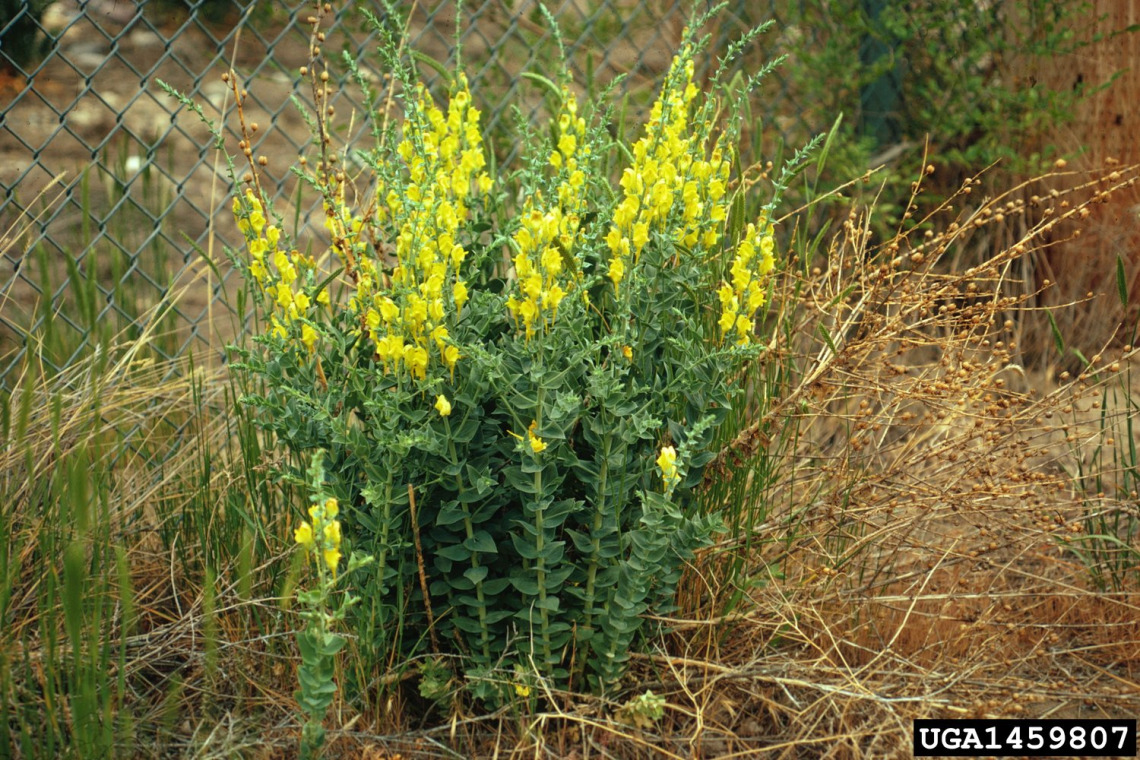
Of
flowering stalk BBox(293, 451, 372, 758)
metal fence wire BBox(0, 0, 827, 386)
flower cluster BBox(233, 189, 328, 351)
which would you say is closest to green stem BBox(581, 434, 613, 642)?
flowering stalk BBox(293, 451, 372, 758)

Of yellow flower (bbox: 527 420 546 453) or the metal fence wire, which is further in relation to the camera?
the metal fence wire

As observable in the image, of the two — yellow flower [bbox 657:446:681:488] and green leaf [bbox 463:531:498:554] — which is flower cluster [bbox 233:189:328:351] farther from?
yellow flower [bbox 657:446:681:488]

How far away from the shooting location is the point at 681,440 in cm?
168

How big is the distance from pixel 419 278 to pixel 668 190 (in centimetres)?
41

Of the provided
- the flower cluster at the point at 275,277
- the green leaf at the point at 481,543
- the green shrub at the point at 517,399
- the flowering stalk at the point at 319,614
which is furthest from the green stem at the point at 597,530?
the flower cluster at the point at 275,277

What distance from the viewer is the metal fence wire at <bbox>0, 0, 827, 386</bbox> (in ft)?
7.86

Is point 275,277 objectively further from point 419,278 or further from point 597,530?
point 597,530

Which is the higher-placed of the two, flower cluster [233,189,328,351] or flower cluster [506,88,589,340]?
flower cluster [506,88,589,340]

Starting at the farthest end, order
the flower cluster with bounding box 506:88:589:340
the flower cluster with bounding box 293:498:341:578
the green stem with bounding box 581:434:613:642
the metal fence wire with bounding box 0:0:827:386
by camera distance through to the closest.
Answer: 1. the metal fence wire with bounding box 0:0:827:386
2. the green stem with bounding box 581:434:613:642
3. the flower cluster with bounding box 506:88:589:340
4. the flower cluster with bounding box 293:498:341:578

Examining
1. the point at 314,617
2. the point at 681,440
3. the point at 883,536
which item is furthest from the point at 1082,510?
the point at 314,617

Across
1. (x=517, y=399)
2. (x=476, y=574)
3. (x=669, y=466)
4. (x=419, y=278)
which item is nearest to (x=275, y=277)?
(x=419, y=278)

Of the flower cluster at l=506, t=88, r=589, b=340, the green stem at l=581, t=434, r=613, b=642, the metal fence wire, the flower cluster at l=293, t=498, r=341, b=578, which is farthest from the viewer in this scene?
the metal fence wire

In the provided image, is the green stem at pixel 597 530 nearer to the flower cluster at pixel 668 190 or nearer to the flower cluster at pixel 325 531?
the flower cluster at pixel 668 190

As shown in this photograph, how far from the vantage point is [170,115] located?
267 cm
